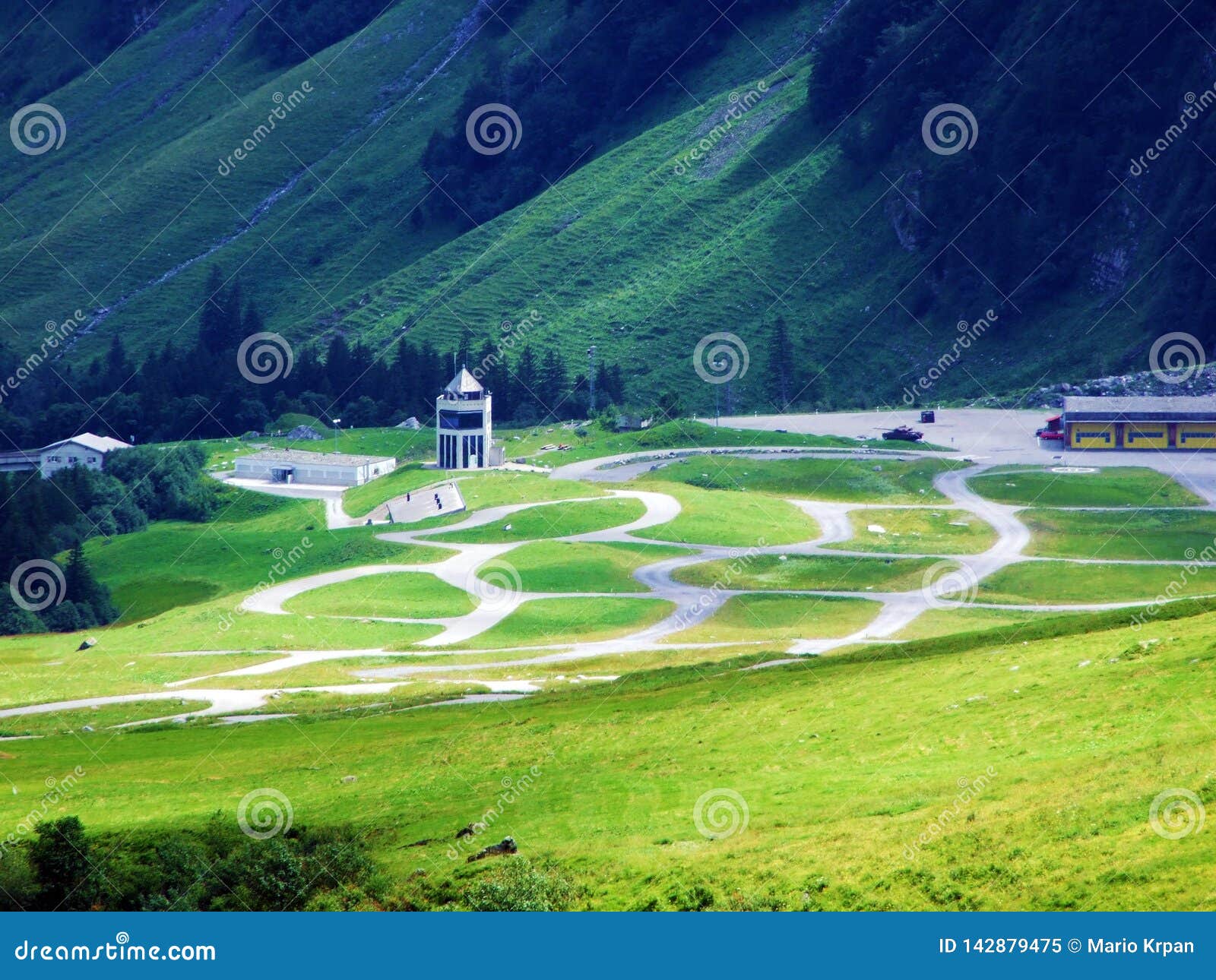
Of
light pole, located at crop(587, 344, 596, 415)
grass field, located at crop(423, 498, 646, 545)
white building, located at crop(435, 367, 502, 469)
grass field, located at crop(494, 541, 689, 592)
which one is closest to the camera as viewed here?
grass field, located at crop(494, 541, 689, 592)

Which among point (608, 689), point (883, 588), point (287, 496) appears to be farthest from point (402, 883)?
point (287, 496)

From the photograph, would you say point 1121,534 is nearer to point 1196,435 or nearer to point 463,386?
point 1196,435

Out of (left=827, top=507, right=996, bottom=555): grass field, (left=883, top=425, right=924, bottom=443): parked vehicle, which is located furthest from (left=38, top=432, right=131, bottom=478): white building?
(left=827, top=507, right=996, bottom=555): grass field

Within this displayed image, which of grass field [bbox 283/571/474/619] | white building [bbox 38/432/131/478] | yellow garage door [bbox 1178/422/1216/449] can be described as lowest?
grass field [bbox 283/571/474/619]

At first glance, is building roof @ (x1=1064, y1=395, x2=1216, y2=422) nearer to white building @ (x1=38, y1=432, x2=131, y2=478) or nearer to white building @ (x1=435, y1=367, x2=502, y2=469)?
white building @ (x1=435, y1=367, x2=502, y2=469)

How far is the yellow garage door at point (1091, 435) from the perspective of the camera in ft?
446

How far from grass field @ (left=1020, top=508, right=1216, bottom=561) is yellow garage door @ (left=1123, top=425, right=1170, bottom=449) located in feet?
86.5

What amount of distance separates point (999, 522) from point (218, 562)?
5699 centimetres

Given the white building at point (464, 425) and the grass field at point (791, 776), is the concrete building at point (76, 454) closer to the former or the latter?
the white building at point (464, 425)

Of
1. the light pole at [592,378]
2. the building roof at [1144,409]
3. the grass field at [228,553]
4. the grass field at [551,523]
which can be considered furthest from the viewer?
the light pole at [592,378]

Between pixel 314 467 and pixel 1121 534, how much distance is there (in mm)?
77003

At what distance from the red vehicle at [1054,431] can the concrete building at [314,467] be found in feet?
201

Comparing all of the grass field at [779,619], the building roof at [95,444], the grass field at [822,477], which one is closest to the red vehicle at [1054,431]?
the grass field at [822,477]

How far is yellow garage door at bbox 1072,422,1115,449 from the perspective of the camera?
446 feet
